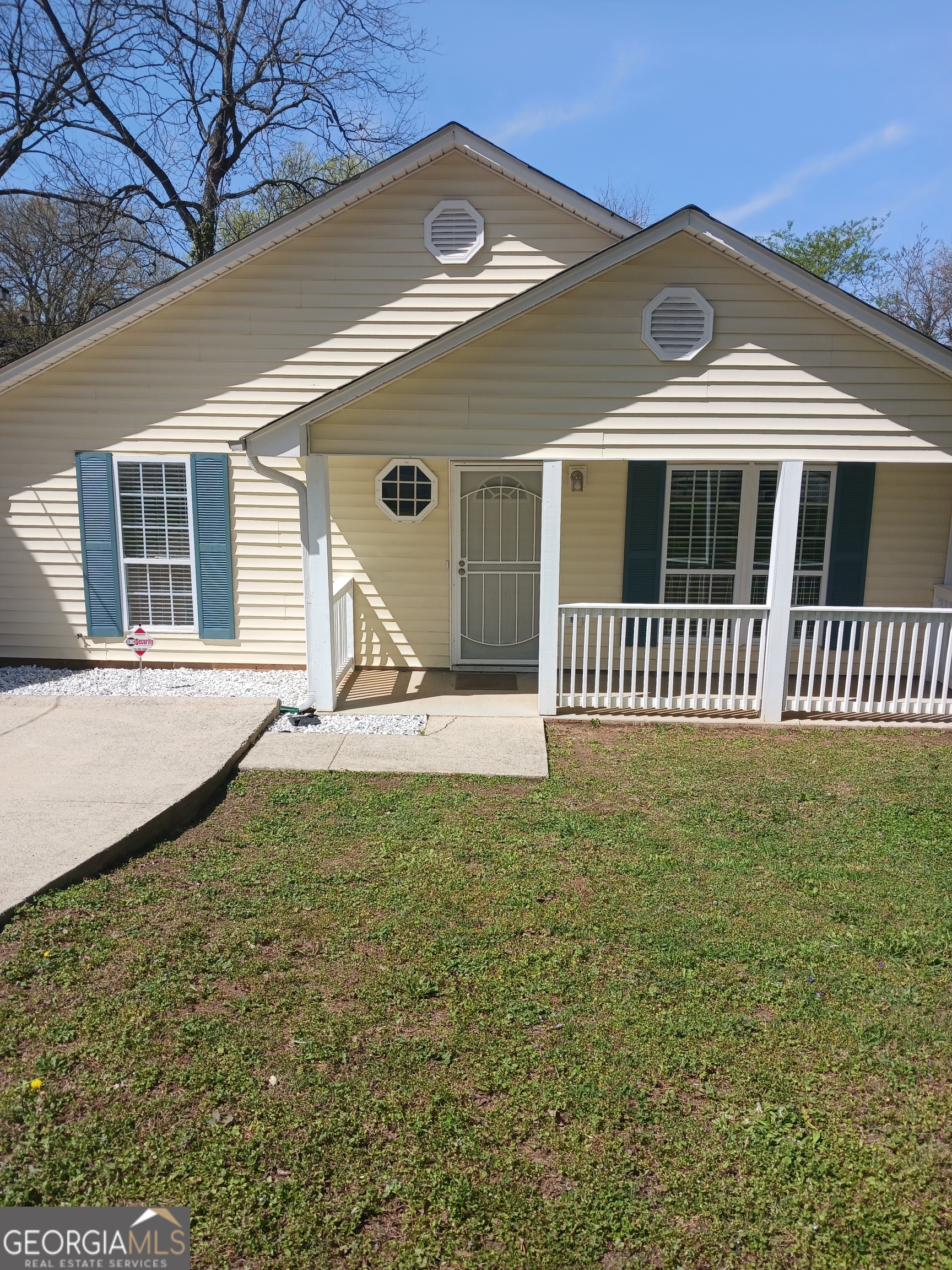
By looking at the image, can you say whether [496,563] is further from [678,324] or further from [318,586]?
[678,324]

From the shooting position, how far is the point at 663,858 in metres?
5.04

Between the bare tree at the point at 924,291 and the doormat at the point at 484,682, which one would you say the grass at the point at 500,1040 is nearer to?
the doormat at the point at 484,682

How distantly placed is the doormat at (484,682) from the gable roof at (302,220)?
4849mm

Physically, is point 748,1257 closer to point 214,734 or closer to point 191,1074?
point 191,1074

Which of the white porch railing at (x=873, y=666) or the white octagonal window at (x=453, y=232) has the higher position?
the white octagonal window at (x=453, y=232)

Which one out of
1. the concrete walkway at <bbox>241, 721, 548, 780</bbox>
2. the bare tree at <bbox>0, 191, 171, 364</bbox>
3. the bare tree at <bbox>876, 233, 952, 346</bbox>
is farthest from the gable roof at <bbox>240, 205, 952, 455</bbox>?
the bare tree at <bbox>876, 233, 952, 346</bbox>

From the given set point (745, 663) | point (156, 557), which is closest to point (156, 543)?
point (156, 557)

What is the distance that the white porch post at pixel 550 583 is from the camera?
7383 mm

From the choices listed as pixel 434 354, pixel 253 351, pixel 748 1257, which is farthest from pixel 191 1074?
pixel 253 351

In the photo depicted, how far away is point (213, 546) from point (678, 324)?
524 cm

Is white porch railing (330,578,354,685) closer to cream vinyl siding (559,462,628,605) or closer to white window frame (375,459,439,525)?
white window frame (375,459,439,525)

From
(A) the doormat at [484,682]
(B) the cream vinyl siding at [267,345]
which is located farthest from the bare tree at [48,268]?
(A) the doormat at [484,682]

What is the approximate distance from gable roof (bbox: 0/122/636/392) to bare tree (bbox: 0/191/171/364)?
32.6 ft

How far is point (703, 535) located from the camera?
29.0ft
